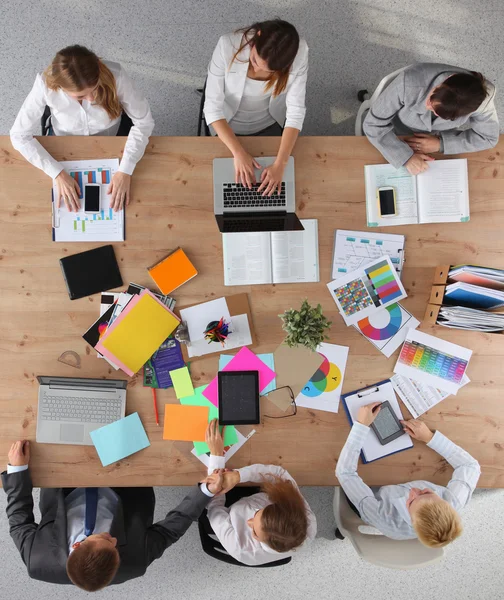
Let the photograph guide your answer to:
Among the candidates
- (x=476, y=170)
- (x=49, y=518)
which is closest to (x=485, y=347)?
(x=476, y=170)

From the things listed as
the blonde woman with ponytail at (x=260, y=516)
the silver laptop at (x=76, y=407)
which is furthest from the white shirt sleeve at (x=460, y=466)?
the silver laptop at (x=76, y=407)

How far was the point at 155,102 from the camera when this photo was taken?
98.0 inches

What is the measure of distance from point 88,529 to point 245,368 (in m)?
0.89

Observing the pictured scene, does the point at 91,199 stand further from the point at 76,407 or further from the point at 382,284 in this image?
the point at 382,284

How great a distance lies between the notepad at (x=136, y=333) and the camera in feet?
5.66

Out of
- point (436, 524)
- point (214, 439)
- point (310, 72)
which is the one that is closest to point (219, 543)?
point (214, 439)

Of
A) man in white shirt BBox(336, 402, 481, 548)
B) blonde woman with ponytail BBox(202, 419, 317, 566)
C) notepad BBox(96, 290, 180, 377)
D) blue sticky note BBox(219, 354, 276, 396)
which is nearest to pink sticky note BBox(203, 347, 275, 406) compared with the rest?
blue sticky note BBox(219, 354, 276, 396)

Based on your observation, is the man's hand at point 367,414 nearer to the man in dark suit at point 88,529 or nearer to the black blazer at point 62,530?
the man in dark suit at point 88,529

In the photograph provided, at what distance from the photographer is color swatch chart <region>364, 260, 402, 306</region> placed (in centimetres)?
179

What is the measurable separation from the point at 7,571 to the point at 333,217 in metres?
2.49

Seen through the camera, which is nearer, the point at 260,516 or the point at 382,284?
the point at 260,516

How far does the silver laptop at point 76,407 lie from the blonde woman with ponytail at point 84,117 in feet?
2.30

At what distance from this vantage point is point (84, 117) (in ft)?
5.76

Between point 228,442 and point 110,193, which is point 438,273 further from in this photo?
point 110,193
